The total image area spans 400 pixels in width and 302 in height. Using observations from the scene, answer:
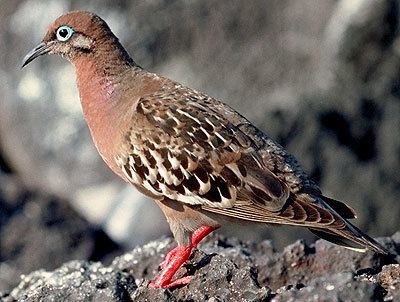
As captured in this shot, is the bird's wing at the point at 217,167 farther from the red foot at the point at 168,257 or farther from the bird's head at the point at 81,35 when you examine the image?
the bird's head at the point at 81,35

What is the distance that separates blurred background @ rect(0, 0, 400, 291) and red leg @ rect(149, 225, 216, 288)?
15.0 ft

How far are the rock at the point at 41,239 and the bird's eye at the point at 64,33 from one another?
14.4 feet

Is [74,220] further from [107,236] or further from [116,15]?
[116,15]

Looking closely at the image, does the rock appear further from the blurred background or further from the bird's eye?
the bird's eye

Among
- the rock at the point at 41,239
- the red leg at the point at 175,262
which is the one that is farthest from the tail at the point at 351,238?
the rock at the point at 41,239

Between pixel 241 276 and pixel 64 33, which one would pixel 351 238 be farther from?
pixel 64 33

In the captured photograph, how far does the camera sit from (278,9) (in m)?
14.2

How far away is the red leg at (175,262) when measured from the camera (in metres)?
7.00

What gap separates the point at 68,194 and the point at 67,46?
641 centimetres

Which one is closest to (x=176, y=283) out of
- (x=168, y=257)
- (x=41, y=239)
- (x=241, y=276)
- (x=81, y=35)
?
(x=241, y=276)

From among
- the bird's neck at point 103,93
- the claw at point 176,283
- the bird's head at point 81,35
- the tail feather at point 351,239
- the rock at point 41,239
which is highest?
the bird's head at point 81,35

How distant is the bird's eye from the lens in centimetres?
871

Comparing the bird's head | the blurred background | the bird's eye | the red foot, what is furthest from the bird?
the blurred background

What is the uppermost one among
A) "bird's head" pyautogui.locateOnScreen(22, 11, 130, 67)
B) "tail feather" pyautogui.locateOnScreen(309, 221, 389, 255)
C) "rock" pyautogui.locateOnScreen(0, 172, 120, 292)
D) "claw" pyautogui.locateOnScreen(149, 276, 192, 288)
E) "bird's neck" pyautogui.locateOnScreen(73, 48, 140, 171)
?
"bird's head" pyautogui.locateOnScreen(22, 11, 130, 67)
